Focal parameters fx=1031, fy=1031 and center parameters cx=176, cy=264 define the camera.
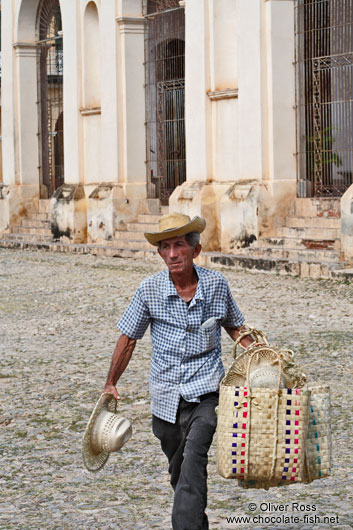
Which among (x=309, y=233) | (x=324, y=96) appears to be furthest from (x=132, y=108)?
(x=309, y=233)

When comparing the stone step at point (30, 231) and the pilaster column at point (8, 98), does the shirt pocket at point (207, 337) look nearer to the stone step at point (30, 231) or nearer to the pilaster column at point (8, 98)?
the stone step at point (30, 231)

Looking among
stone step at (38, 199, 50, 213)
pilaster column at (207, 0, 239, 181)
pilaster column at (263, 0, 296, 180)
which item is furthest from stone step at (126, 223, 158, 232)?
stone step at (38, 199, 50, 213)

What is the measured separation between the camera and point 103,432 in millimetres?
4293

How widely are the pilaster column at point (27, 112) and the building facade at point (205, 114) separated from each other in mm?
139

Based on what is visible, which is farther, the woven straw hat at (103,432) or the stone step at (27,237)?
the stone step at (27,237)

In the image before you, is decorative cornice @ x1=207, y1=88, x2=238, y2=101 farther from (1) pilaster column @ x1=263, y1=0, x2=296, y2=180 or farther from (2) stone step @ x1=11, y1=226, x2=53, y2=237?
(2) stone step @ x1=11, y1=226, x2=53, y2=237

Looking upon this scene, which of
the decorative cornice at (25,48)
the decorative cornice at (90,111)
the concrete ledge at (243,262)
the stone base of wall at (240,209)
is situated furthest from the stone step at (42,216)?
the stone base of wall at (240,209)

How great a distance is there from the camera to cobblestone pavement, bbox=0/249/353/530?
5.10 meters

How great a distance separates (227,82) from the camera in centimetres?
1803

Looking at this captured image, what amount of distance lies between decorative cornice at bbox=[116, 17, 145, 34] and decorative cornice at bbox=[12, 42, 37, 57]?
16.8ft

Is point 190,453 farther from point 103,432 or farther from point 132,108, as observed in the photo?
point 132,108

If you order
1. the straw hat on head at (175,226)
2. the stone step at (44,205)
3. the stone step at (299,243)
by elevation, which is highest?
the stone step at (44,205)

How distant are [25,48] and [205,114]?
8.59m

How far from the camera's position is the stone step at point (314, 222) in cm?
1547
